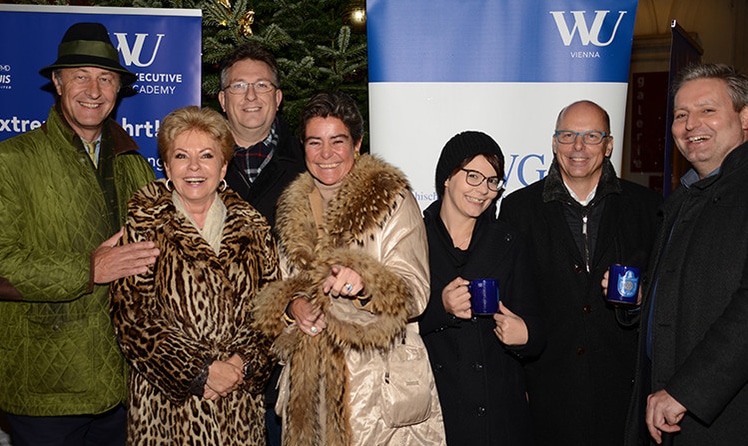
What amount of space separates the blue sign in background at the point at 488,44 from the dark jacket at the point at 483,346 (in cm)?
125

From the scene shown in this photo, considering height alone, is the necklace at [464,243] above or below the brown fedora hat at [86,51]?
below

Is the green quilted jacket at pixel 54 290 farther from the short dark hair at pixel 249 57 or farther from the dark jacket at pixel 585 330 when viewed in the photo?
the dark jacket at pixel 585 330

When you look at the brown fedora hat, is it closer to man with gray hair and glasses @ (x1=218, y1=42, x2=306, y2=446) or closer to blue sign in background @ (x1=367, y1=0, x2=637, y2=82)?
man with gray hair and glasses @ (x1=218, y1=42, x2=306, y2=446)

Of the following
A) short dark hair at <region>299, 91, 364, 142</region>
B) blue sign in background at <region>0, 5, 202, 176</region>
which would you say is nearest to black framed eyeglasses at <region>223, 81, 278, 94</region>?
blue sign in background at <region>0, 5, 202, 176</region>

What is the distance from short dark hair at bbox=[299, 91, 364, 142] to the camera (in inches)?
122

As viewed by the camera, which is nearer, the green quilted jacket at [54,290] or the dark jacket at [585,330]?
the green quilted jacket at [54,290]

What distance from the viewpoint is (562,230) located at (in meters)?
3.51

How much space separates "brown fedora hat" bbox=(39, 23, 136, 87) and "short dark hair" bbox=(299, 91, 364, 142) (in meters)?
1.02

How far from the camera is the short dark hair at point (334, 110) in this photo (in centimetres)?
309

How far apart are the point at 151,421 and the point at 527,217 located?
2.08 meters

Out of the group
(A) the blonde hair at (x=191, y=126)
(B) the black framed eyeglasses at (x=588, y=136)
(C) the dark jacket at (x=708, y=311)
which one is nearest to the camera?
(C) the dark jacket at (x=708, y=311)

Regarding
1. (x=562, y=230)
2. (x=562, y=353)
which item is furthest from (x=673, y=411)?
(x=562, y=230)

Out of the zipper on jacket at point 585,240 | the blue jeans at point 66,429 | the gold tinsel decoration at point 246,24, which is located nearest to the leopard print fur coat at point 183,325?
the blue jeans at point 66,429

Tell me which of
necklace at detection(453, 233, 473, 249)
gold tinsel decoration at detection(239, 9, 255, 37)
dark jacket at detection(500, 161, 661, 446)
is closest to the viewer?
necklace at detection(453, 233, 473, 249)
